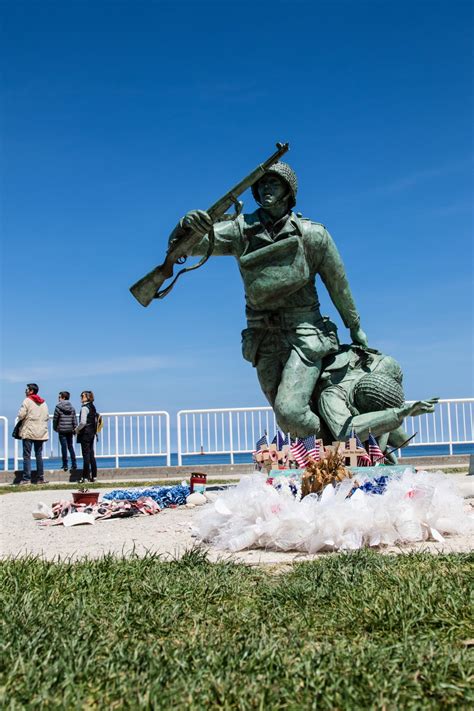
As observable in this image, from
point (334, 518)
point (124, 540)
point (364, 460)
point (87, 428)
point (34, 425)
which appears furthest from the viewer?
point (87, 428)

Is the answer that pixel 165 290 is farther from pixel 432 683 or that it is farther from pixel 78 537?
pixel 432 683

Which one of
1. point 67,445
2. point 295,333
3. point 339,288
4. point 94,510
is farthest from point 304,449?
point 67,445

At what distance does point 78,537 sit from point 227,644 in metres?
2.98

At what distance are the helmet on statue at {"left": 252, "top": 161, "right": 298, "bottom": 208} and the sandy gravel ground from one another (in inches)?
113

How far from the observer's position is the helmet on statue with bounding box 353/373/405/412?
21.1 feet

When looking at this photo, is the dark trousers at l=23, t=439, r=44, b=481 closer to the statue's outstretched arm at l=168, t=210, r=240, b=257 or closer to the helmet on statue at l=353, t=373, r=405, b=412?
the statue's outstretched arm at l=168, t=210, r=240, b=257

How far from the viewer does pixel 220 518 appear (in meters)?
4.45

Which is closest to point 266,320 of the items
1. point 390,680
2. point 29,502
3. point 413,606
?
point 29,502

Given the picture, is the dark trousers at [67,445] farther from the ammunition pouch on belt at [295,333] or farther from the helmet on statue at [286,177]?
the helmet on statue at [286,177]

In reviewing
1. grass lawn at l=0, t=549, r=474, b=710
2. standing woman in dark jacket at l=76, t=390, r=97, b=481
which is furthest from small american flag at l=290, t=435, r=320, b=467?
standing woman in dark jacket at l=76, t=390, r=97, b=481

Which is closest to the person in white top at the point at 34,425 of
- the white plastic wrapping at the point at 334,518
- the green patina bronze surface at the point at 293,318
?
the green patina bronze surface at the point at 293,318

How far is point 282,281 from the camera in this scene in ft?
20.7

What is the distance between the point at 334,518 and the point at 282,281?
2870mm

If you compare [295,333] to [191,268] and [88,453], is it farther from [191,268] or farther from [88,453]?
[88,453]
